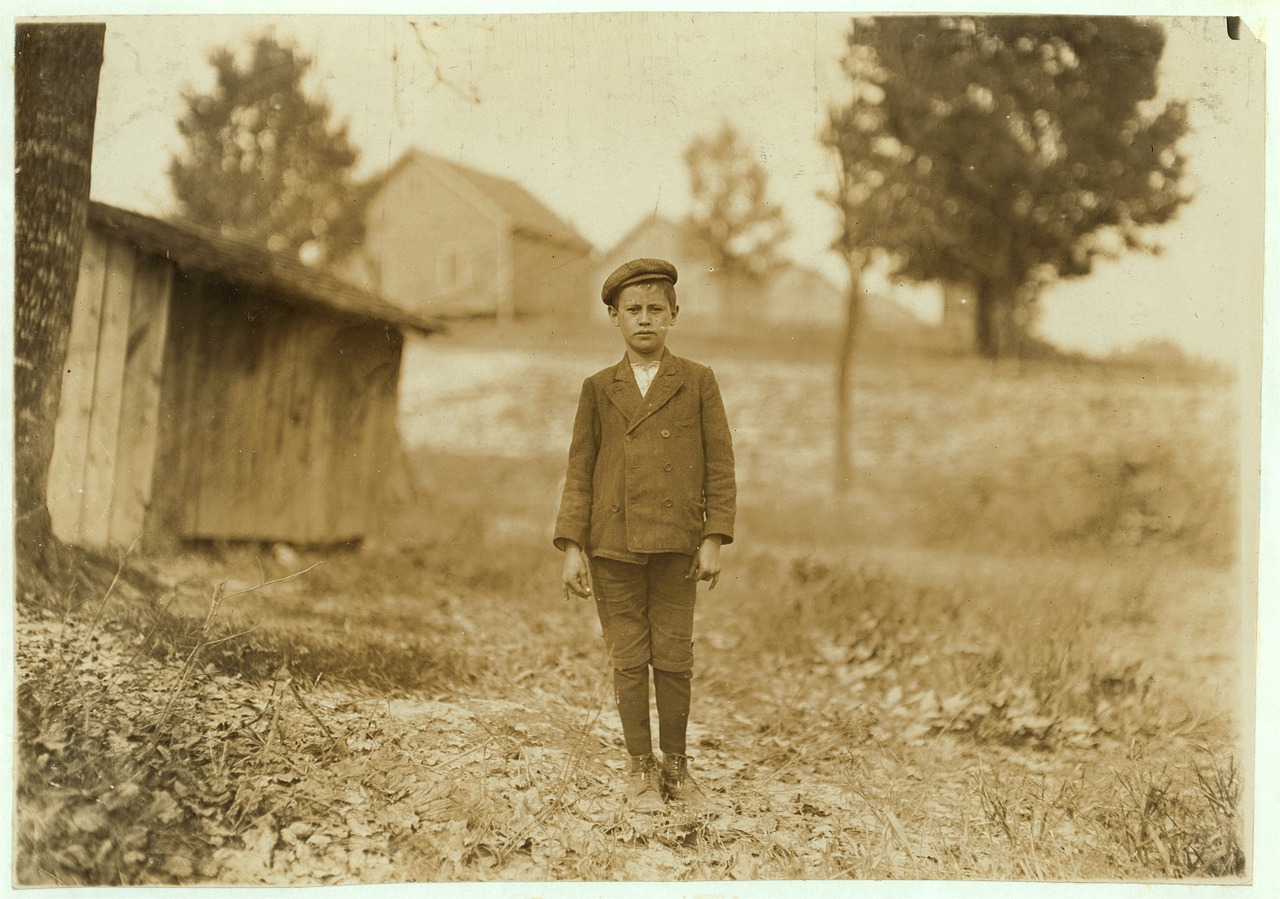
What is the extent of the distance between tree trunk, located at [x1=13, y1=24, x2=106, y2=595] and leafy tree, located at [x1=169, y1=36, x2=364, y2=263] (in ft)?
1.59

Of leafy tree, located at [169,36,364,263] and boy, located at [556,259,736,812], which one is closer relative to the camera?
boy, located at [556,259,736,812]

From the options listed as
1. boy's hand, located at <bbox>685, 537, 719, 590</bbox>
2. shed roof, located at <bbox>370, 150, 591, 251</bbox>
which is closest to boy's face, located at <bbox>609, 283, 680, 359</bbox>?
shed roof, located at <bbox>370, 150, 591, 251</bbox>

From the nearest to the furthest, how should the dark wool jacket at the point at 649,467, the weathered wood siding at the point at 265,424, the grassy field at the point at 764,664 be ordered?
the dark wool jacket at the point at 649,467, the grassy field at the point at 764,664, the weathered wood siding at the point at 265,424

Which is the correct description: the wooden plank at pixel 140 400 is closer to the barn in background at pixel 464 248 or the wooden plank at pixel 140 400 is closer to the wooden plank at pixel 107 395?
the wooden plank at pixel 107 395

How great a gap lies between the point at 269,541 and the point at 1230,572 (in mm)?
4539

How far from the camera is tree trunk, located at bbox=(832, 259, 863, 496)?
4770 millimetres

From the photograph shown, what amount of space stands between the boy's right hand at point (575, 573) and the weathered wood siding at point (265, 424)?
3.41 feet

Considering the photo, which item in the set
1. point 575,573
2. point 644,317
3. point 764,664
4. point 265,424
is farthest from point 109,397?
point 764,664

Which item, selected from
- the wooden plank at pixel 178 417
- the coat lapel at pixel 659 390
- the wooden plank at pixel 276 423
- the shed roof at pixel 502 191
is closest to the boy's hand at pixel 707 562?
the coat lapel at pixel 659 390

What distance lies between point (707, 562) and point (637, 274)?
1239mm

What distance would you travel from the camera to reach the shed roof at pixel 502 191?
15.3 ft

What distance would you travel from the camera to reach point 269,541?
4.82m

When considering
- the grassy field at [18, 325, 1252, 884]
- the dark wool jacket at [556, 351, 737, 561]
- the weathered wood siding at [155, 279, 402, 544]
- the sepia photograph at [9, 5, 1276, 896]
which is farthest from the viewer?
the weathered wood siding at [155, 279, 402, 544]

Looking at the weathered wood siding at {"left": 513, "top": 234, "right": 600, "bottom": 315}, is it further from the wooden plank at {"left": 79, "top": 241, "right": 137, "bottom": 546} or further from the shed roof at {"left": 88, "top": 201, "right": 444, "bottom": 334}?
the wooden plank at {"left": 79, "top": 241, "right": 137, "bottom": 546}
